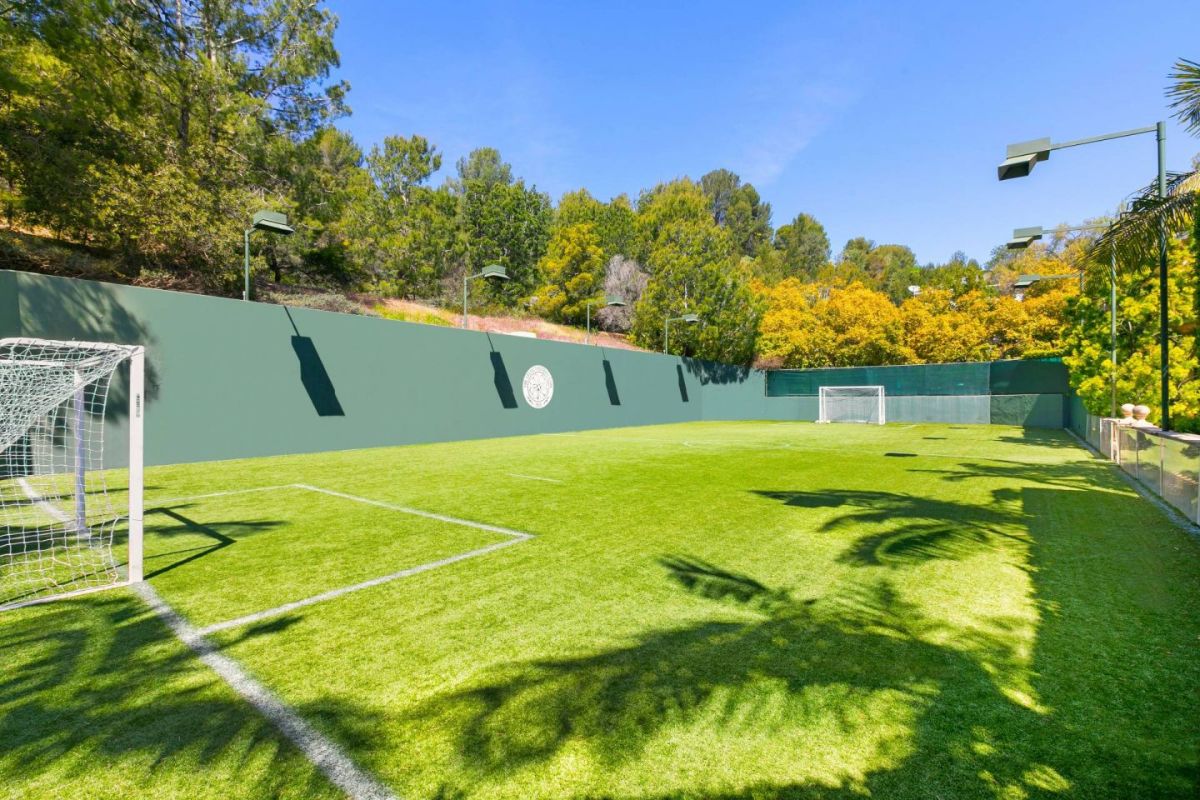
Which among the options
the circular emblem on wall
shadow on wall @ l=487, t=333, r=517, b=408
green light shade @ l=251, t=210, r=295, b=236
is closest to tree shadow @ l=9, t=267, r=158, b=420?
green light shade @ l=251, t=210, r=295, b=236

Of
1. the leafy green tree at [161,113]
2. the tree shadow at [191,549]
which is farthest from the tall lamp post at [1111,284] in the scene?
the leafy green tree at [161,113]

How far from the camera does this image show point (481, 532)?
235 inches

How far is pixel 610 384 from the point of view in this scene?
924 inches

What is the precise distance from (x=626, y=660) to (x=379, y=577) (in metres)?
2.45

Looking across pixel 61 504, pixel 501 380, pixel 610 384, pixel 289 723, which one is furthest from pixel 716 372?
pixel 289 723

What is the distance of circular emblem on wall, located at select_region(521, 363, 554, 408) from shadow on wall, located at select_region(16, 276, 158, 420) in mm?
10658

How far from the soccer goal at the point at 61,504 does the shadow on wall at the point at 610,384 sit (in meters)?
16.9

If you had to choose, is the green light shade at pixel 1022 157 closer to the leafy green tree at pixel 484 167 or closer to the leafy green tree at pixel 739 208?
the leafy green tree at pixel 484 167

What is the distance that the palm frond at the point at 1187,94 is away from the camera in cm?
673

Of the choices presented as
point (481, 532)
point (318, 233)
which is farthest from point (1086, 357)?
point (318, 233)

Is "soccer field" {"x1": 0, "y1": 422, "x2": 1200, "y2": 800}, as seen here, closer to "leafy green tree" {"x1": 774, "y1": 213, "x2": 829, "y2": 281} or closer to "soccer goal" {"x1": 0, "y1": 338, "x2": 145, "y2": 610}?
"soccer goal" {"x1": 0, "y1": 338, "x2": 145, "y2": 610}

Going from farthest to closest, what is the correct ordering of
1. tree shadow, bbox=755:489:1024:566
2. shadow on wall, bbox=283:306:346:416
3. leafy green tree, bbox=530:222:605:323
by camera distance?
leafy green tree, bbox=530:222:605:323 < shadow on wall, bbox=283:306:346:416 < tree shadow, bbox=755:489:1024:566

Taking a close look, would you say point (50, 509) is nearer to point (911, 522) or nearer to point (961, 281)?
point (911, 522)

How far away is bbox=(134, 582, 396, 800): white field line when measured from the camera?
2105mm
